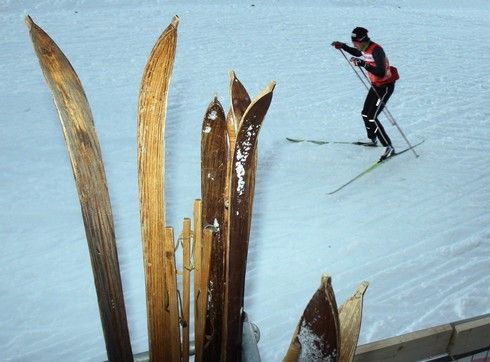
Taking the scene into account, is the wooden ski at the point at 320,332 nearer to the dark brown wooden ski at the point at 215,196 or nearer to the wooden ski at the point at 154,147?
the dark brown wooden ski at the point at 215,196

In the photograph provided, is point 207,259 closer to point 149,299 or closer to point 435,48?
point 149,299

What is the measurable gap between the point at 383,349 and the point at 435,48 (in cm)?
1099

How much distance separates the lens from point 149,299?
0.99 metres

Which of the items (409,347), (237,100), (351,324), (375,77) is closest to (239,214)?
(237,100)

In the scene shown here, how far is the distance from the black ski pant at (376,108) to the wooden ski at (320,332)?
4.98 metres

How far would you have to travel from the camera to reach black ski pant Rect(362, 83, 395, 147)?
18.3 ft

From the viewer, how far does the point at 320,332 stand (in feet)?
3.10

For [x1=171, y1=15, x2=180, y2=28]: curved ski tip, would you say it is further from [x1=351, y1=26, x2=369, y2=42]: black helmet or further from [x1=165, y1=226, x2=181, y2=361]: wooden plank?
[x1=351, y1=26, x2=369, y2=42]: black helmet

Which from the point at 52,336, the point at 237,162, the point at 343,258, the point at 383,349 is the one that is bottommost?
the point at 343,258

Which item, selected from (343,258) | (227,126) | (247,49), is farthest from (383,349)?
(247,49)

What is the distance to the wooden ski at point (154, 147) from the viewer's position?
90 cm

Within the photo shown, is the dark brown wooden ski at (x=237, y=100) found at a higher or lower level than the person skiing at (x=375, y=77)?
higher

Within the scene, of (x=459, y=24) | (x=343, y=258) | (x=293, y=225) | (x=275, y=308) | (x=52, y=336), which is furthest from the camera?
(x=459, y=24)

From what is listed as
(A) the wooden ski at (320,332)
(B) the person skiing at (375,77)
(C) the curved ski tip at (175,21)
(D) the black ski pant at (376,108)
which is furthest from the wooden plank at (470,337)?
(D) the black ski pant at (376,108)
